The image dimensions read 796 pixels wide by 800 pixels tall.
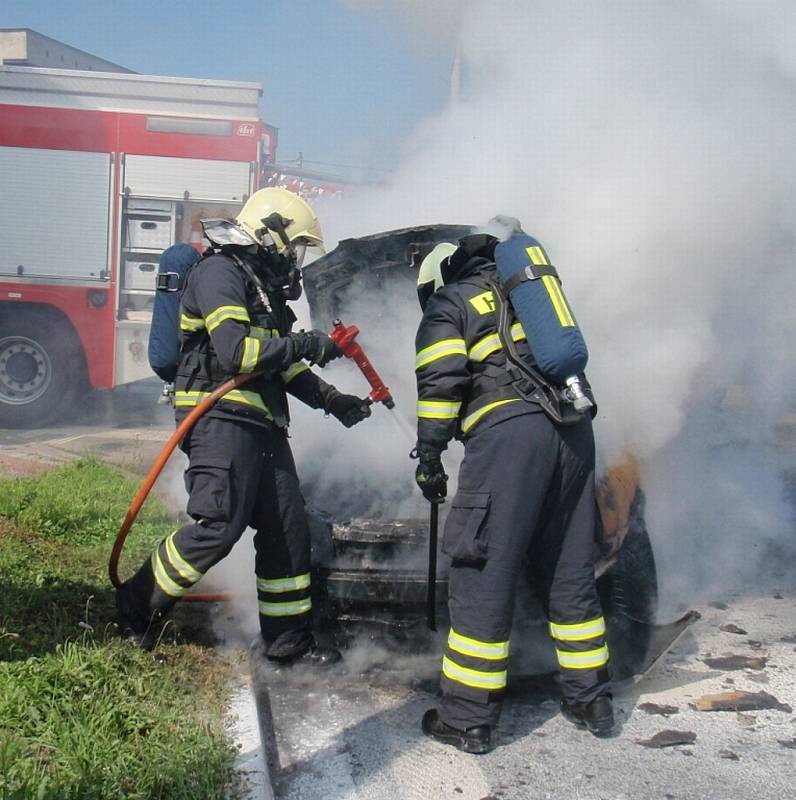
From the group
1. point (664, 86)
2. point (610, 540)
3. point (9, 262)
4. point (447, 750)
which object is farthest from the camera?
point (9, 262)

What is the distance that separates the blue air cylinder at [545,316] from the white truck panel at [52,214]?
7546 millimetres

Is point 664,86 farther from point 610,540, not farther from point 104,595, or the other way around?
point 104,595

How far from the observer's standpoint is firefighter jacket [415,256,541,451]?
314 cm

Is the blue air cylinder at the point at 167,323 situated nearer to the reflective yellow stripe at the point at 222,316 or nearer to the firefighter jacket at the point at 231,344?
the firefighter jacket at the point at 231,344

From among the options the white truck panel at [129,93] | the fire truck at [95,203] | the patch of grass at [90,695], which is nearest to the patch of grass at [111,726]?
the patch of grass at [90,695]

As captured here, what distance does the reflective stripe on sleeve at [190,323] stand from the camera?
3.62m

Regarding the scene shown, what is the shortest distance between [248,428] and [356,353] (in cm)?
63

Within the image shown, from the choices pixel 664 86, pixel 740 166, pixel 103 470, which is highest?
pixel 664 86

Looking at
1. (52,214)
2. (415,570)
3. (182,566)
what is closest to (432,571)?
(415,570)

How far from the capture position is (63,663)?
3.20m

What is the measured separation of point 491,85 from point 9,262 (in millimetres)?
6652

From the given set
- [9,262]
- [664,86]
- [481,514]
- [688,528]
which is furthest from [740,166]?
[9,262]

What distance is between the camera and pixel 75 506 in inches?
209

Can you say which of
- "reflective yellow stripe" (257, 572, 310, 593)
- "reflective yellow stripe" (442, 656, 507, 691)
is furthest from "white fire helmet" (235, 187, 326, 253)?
"reflective yellow stripe" (442, 656, 507, 691)
